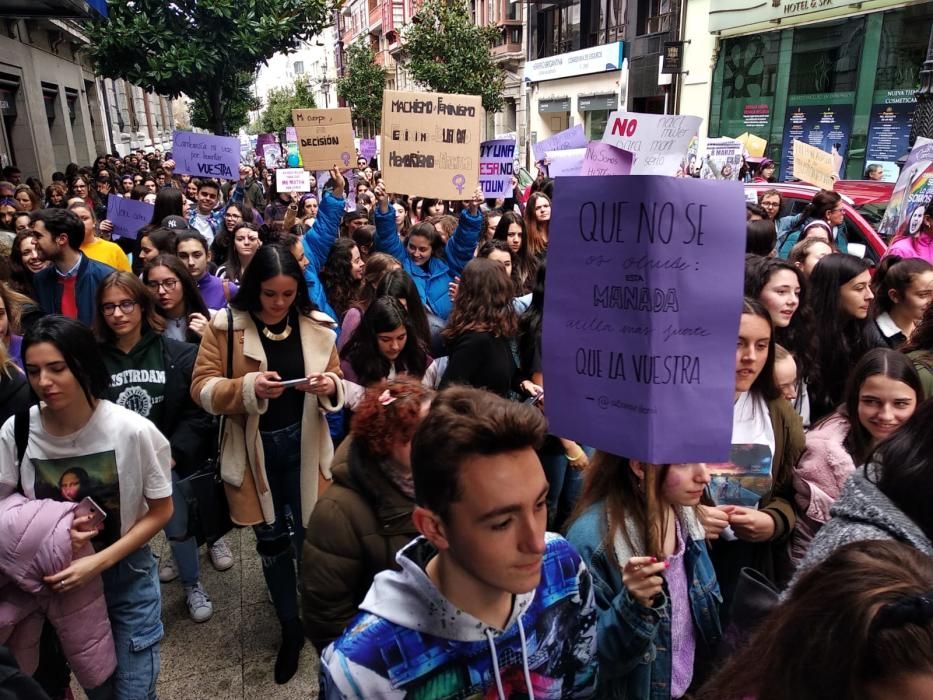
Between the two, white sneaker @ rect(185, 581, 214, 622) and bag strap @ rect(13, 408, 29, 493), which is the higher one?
bag strap @ rect(13, 408, 29, 493)

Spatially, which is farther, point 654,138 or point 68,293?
point 68,293

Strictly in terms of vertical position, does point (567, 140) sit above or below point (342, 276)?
above

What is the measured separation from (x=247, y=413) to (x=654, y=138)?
2.72 m

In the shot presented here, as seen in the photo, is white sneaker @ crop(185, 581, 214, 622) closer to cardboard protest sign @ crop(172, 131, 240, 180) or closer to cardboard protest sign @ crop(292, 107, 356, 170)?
cardboard protest sign @ crop(292, 107, 356, 170)

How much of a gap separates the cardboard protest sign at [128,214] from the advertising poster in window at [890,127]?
1615 centimetres

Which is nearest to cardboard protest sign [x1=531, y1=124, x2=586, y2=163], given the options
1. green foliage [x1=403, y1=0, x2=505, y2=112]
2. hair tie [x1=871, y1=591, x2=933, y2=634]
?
hair tie [x1=871, y1=591, x2=933, y2=634]

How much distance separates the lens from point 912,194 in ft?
19.2

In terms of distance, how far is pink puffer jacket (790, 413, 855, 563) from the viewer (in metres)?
2.24

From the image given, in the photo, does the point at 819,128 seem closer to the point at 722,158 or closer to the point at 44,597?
the point at 722,158

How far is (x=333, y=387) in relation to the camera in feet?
9.39

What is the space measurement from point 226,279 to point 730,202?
4.34 metres

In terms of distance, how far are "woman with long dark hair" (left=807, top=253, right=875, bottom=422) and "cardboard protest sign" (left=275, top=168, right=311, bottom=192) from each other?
7088 mm

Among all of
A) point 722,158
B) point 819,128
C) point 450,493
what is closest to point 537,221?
point 450,493

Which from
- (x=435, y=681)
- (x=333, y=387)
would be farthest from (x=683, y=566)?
(x=333, y=387)
